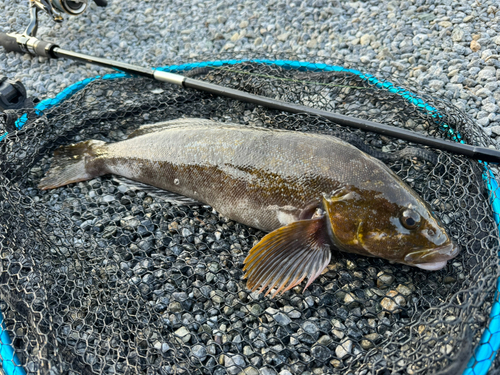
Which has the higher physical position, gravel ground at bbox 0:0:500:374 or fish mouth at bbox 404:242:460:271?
gravel ground at bbox 0:0:500:374

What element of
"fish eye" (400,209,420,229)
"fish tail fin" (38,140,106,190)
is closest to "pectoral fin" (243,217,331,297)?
"fish eye" (400,209,420,229)

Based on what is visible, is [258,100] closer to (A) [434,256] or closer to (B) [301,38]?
(A) [434,256]

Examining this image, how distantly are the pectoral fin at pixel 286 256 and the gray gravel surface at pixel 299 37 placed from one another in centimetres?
256

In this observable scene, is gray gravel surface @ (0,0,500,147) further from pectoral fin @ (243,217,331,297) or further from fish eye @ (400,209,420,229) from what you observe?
pectoral fin @ (243,217,331,297)

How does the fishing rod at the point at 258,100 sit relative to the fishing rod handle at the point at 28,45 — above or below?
below

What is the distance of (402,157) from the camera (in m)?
3.26

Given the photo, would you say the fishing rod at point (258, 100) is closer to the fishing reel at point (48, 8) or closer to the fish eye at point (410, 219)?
the fishing reel at point (48, 8)

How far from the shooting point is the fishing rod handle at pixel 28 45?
4531 mm

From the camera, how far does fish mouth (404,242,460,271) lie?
2.50 m

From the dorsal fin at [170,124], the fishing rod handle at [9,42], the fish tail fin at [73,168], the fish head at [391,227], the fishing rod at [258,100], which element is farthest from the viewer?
the fishing rod handle at [9,42]

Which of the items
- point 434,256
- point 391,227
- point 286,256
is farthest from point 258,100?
point 434,256

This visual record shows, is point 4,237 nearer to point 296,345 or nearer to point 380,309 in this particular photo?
point 296,345

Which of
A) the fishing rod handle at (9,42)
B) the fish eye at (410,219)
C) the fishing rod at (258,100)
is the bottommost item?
the fish eye at (410,219)

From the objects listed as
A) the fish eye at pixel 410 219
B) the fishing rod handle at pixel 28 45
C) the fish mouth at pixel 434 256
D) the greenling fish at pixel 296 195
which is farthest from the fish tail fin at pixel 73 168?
the fish mouth at pixel 434 256
